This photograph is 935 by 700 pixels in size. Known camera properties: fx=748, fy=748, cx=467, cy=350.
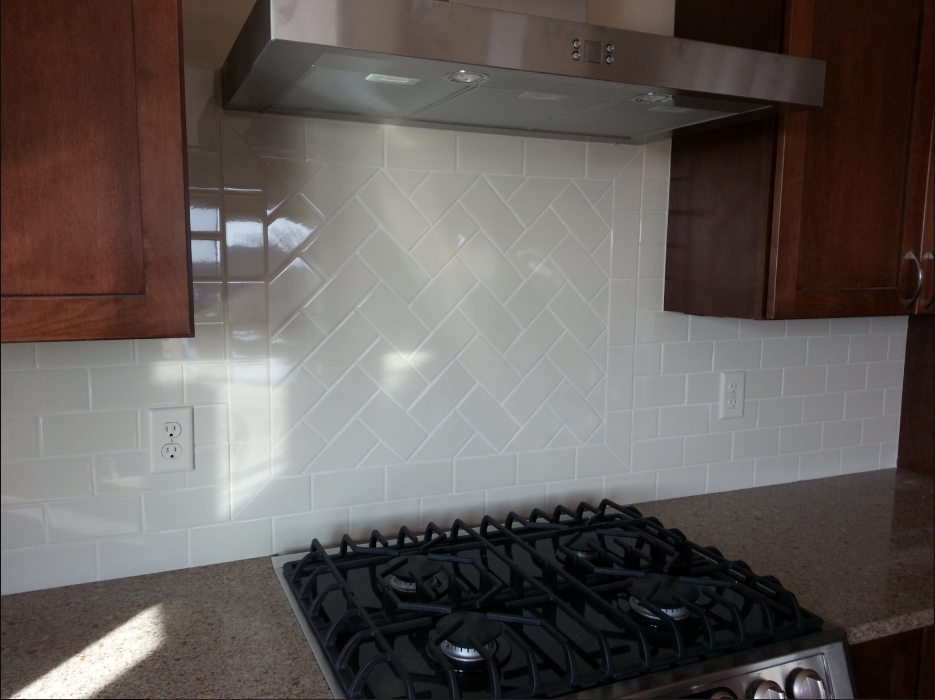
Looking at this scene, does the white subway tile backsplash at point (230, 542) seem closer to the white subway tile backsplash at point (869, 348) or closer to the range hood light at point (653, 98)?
the range hood light at point (653, 98)

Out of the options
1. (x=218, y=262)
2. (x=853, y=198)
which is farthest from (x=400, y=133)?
(x=853, y=198)

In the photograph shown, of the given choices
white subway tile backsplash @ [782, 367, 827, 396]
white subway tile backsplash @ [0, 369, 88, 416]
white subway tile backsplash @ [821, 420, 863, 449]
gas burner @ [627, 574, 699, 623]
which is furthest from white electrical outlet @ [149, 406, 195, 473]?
white subway tile backsplash @ [821, 420, 863, 449]

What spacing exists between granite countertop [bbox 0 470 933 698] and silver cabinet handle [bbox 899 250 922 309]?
0.51 m

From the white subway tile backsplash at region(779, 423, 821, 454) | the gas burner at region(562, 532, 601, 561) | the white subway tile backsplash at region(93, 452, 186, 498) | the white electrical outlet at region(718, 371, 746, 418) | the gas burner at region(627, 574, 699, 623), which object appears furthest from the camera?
the white subway tile backsplash at region(779, 423, 821, 454)

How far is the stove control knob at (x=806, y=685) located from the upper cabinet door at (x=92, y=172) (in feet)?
3.42

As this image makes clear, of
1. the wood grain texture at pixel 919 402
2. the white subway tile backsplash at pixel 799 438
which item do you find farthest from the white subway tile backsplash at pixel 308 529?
the wood grain texture at pixel 919 402

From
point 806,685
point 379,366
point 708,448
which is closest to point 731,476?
point 708,448

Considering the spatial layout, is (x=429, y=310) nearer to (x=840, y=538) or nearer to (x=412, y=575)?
(x=412, y=575)

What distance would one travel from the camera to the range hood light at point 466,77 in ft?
3.57

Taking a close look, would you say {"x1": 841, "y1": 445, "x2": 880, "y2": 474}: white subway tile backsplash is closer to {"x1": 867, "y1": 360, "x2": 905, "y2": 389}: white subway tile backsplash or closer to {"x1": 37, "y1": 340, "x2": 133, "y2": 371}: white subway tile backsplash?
{"x1": 867, "y1": 360, "x2": 905, "y2": 389}: white subway tile backsplash

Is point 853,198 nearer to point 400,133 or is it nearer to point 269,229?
point 400,133

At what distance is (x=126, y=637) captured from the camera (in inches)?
45.5

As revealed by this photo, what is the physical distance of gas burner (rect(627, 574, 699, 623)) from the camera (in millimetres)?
1221

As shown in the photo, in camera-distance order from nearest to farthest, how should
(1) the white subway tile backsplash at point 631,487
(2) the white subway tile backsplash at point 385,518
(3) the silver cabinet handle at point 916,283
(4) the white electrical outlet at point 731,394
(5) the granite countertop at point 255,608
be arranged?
(5) the granite countertop at point 255,608, (2) the white subway tile backsplash at point 385,518, (3) the silver cabinet handle at point 916,283, (1) the white subway tile backsplash at point 631,487, (4) the white electrical outlet at point 731,394
